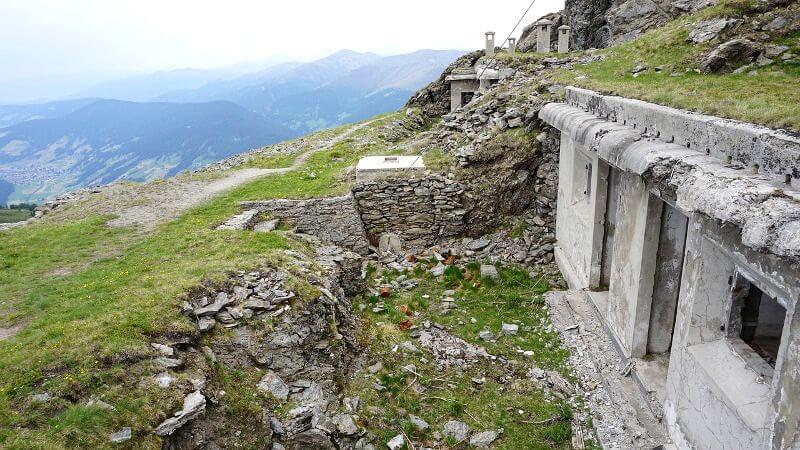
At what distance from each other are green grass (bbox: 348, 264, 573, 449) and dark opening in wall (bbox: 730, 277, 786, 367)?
314 cm

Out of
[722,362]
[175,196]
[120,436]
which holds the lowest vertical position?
[120,436]

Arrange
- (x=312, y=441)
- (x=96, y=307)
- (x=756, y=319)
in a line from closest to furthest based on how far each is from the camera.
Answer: (x=756, y=319), (x=312, y=441), (x=96, y=307)

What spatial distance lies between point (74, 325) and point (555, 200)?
12.0 m

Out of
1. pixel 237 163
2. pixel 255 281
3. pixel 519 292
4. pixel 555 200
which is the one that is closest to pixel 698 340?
pixel 519 292

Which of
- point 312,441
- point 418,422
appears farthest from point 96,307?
point 418,422

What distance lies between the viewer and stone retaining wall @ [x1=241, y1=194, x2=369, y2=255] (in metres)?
14.2

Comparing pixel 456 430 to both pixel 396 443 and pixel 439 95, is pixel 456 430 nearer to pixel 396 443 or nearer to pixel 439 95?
pixel 396 443

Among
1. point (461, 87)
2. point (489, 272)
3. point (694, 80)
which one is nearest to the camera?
point (694, 80)

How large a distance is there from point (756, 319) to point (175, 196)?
16506 millimetres

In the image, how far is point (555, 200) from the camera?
13703 millimetres

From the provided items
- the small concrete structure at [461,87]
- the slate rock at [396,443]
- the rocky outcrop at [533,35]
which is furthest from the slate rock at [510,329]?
the rocky outcrop at [533,35]

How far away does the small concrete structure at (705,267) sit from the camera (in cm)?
381

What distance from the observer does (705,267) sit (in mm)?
5109

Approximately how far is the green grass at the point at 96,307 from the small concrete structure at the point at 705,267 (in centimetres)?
628
